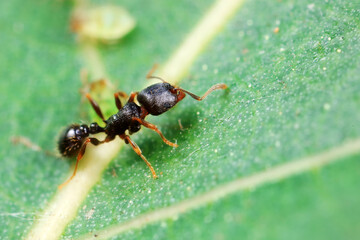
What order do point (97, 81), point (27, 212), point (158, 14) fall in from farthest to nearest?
point (158, 14), point (97, 81), point (27, 212)

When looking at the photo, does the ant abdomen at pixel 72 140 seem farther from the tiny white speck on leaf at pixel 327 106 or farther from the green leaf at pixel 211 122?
the tiny white speck on leaf at pixel 327 106

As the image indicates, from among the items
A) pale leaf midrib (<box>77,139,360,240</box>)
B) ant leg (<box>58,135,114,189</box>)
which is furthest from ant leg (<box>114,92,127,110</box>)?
pale leaf midrib (<box>77,139,360,240</box>)

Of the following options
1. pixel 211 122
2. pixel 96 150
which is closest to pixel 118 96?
pixel 96 150

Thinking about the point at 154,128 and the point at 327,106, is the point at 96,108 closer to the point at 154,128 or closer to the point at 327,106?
the point at 154,128

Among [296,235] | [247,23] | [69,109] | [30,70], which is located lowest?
[296,235]

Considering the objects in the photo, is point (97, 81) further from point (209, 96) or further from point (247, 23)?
point (247, 23)

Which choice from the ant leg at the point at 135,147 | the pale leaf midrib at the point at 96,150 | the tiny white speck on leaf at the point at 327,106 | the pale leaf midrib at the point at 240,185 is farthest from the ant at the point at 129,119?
the tiny white speck on leaf at the point at 327,106

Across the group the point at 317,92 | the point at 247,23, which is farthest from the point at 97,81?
the point at 317,92
